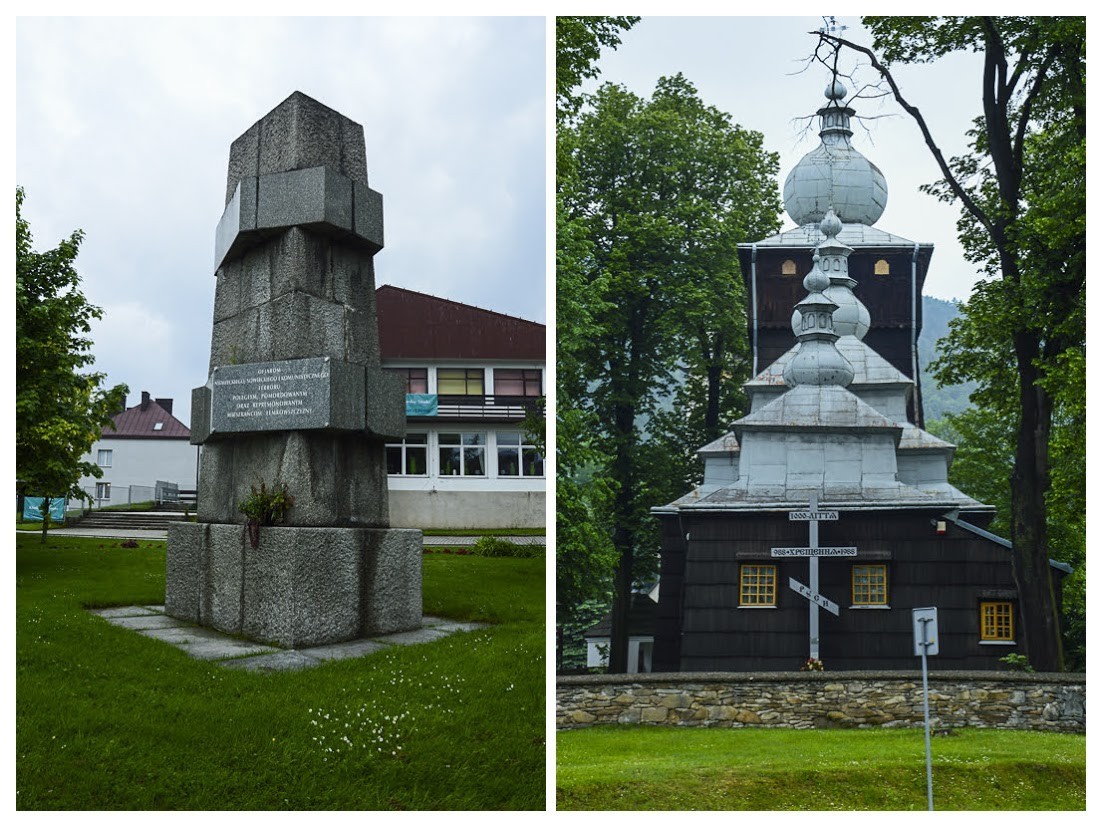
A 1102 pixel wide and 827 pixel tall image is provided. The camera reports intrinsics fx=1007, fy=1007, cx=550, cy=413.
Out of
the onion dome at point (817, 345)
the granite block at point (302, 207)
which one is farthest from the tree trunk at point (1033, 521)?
the granite block at point (302, 207)

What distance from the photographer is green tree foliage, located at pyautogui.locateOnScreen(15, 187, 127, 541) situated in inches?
361

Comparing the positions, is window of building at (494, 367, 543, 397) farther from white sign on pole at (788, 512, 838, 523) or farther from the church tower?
white sign on pole at (788, 512, 838, 523)

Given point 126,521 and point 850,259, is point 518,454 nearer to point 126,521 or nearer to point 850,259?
point 126,521

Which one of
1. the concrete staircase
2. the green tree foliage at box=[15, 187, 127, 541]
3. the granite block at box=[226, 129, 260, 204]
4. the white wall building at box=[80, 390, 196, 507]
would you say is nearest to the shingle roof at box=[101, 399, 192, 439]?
the white wall building at box=[80, 390, 196, 507]

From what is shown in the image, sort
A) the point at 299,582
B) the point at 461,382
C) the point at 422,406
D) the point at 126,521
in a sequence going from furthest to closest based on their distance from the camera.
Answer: the point at 461,382
the point at 422,406
the point at 126,521
the point at 299,582

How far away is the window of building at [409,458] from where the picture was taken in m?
17.8

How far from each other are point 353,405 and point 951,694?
4001 mm

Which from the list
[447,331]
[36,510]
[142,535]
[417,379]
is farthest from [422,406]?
[36,510]

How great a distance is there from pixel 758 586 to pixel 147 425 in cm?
1703

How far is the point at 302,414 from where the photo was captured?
5.73 m

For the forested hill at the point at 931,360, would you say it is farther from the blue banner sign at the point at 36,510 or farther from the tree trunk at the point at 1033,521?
the blue banner sign at the point at 36,510

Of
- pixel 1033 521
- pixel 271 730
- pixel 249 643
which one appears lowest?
pixel 271 730

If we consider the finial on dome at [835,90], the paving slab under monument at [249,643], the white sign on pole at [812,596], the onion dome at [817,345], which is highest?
the finial on dome at [835,90]

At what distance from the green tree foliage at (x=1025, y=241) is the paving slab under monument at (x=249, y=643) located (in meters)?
3.50
